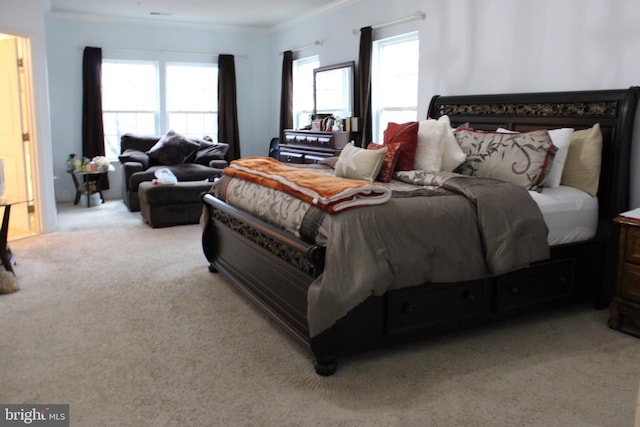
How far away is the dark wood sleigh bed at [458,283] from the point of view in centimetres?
260

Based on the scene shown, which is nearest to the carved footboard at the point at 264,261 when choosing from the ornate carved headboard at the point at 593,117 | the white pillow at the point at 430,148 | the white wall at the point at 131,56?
the white pillow at the point at 430,148

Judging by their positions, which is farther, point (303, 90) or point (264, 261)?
point (303, 90)

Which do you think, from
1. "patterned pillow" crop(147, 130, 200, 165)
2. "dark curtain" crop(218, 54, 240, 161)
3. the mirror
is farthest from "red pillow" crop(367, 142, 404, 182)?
"dark curtain" crop(218, 54, 240, 161)

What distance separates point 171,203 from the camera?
5785 mm

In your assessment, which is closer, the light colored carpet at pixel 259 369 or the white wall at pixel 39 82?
the light colored carpet at pixel 259 369

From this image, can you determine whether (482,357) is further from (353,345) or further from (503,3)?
(503,3)

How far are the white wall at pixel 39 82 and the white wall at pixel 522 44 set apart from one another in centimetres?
350

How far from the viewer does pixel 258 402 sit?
7.45 feet

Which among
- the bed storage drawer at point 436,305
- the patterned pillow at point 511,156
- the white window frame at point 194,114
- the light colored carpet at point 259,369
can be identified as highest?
the white window frame at point 194,114

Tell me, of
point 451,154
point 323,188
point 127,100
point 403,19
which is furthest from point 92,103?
point 323,188

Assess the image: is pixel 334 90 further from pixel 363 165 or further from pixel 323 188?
pixel 323 188

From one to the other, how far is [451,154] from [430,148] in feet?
0.52

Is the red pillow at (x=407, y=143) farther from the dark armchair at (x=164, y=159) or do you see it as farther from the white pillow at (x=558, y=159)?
the dark armchair at (x=164, y=159)

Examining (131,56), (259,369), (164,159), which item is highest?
(131,56)
